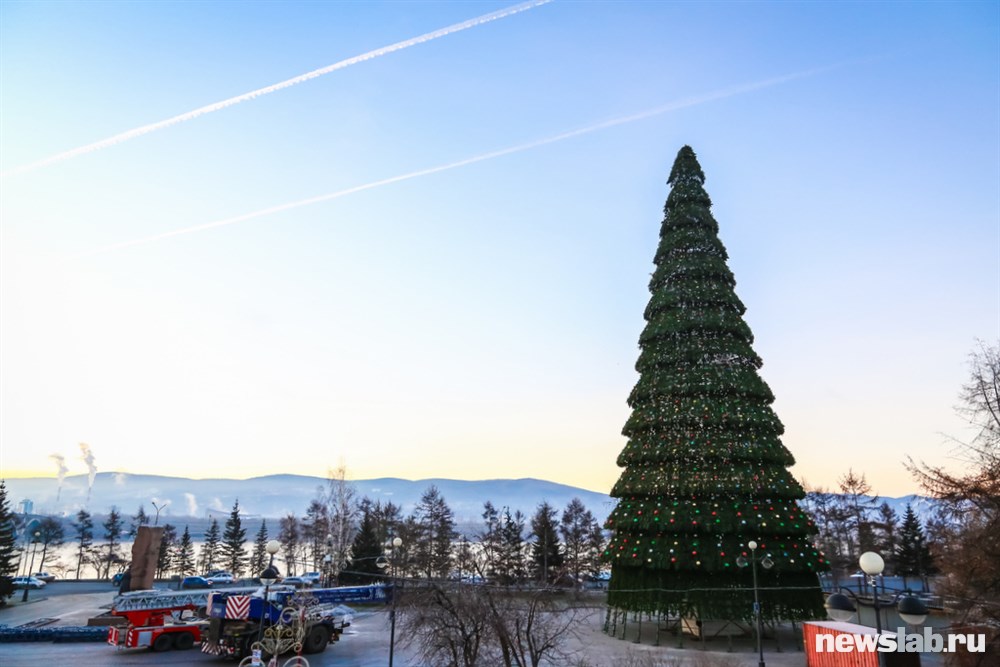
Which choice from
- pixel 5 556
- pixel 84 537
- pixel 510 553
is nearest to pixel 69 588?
pixel 5 556

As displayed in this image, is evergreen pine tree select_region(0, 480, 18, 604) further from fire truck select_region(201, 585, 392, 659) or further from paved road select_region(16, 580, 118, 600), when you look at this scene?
fire truck select_region(201, 585, 392, 659)

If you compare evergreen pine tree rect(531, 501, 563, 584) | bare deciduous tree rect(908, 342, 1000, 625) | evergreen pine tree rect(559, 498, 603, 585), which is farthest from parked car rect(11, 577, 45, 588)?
bare deciduous tree rect(908, 342, 1000, 625)

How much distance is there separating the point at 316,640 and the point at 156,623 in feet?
24.4

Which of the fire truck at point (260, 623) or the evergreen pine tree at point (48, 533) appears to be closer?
the fire truck at point (260, 623)

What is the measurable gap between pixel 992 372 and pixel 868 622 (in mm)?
16933

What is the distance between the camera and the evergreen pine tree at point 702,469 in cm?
2508

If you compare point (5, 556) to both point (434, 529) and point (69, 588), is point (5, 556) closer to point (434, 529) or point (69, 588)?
point (69, 588)

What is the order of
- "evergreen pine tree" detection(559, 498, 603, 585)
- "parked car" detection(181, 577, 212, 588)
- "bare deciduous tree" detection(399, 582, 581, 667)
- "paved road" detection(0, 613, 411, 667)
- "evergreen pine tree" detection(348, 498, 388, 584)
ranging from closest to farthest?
1. "bare deciduous tree" detection(399, 582, 581, 667)
2. "paved road" detection(0, 613, 411, 667)
3. "evergreen pine tree" detection(348, 498, 388, 584)
4. "parked car" detection(181, 577, 212, 588)
5. "evergreen pine tree" detection(559, 498, 603, 585)

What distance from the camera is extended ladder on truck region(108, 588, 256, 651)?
83.5 ft

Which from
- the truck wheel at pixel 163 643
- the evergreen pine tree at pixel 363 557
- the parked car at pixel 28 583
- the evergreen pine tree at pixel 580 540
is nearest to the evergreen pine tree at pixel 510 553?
the evergreen pine tree at pixel 580 540

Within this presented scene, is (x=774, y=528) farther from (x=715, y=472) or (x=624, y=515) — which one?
(x=624, y=515)

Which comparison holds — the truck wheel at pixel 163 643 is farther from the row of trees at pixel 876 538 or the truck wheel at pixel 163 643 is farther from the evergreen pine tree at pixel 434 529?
the row of trees at pixel 876 538

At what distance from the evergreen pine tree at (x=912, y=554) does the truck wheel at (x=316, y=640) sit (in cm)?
5185

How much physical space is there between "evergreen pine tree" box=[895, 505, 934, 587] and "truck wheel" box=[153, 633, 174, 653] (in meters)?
57.7
